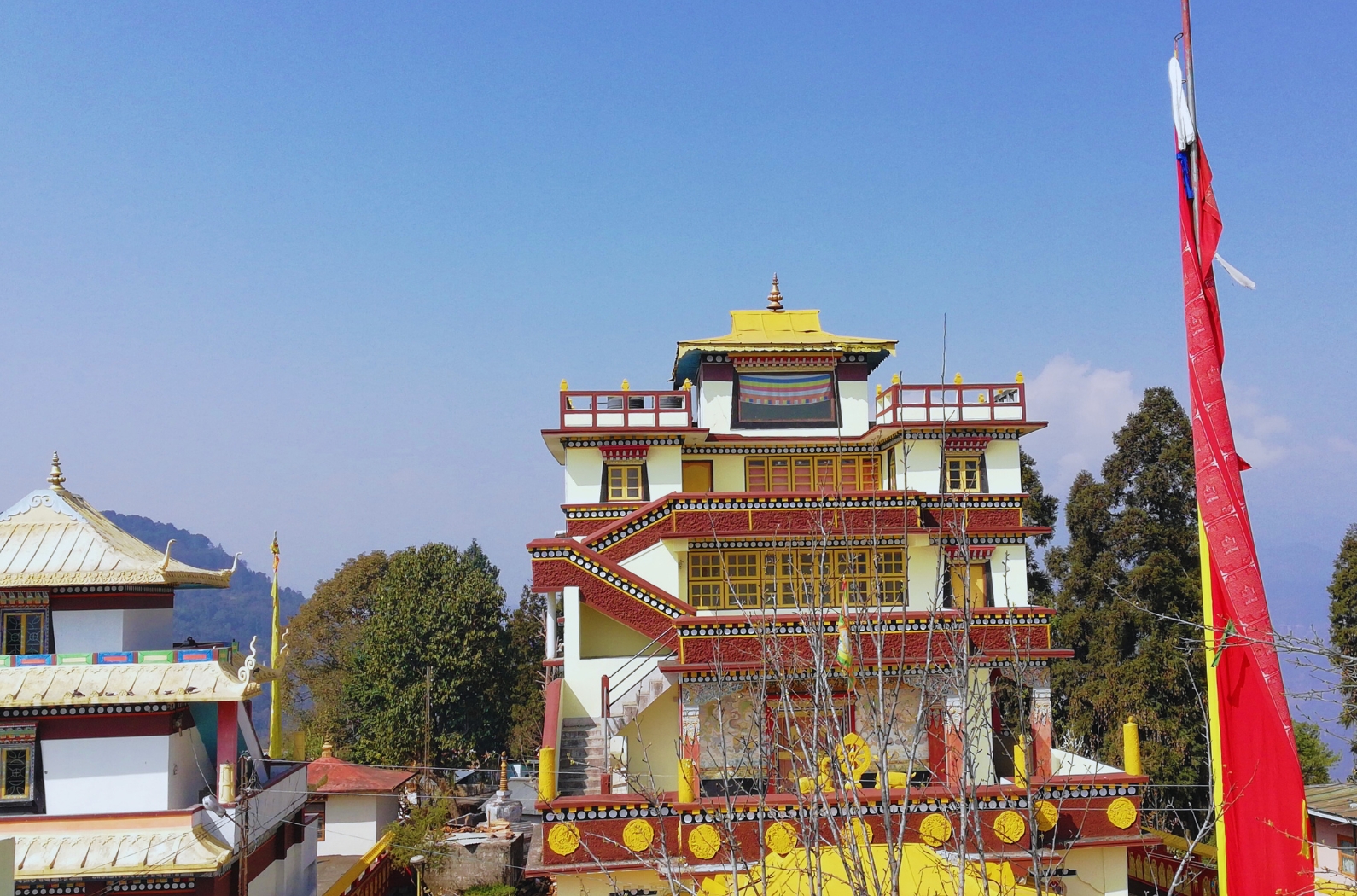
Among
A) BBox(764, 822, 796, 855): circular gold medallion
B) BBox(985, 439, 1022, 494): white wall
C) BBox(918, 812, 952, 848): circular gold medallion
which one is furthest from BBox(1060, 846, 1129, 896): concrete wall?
BBox(985, 439, 1022, 494): white wall

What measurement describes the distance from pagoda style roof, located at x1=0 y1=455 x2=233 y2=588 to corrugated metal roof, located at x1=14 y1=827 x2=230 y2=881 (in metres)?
4.60

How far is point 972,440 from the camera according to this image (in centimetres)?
2600

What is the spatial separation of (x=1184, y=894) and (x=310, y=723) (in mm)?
36805

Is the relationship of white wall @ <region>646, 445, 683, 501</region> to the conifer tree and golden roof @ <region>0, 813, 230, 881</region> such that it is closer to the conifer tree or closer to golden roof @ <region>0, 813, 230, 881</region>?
golden roof @ <region>0, 813, 230, 881</region>

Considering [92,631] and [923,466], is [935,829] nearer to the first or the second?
[923,466]

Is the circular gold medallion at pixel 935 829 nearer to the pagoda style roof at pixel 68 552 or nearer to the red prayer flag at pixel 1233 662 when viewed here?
the red prayer flag at pixel 1233 662

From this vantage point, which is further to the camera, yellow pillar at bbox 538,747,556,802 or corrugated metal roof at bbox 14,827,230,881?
yellow pillar at bbox 538,747,556,802

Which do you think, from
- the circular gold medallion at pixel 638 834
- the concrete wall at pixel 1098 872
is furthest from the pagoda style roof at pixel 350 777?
the concrete wall at pixel 1098 872

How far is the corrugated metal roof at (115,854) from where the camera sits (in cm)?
1766

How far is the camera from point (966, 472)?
26.1 m

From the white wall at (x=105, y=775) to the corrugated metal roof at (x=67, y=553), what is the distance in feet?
9.87

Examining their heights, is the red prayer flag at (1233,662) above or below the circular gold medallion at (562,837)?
above

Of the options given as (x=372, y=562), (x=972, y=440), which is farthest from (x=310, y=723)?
(x=972, y=440)

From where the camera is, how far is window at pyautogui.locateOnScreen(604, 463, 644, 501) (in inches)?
1043
